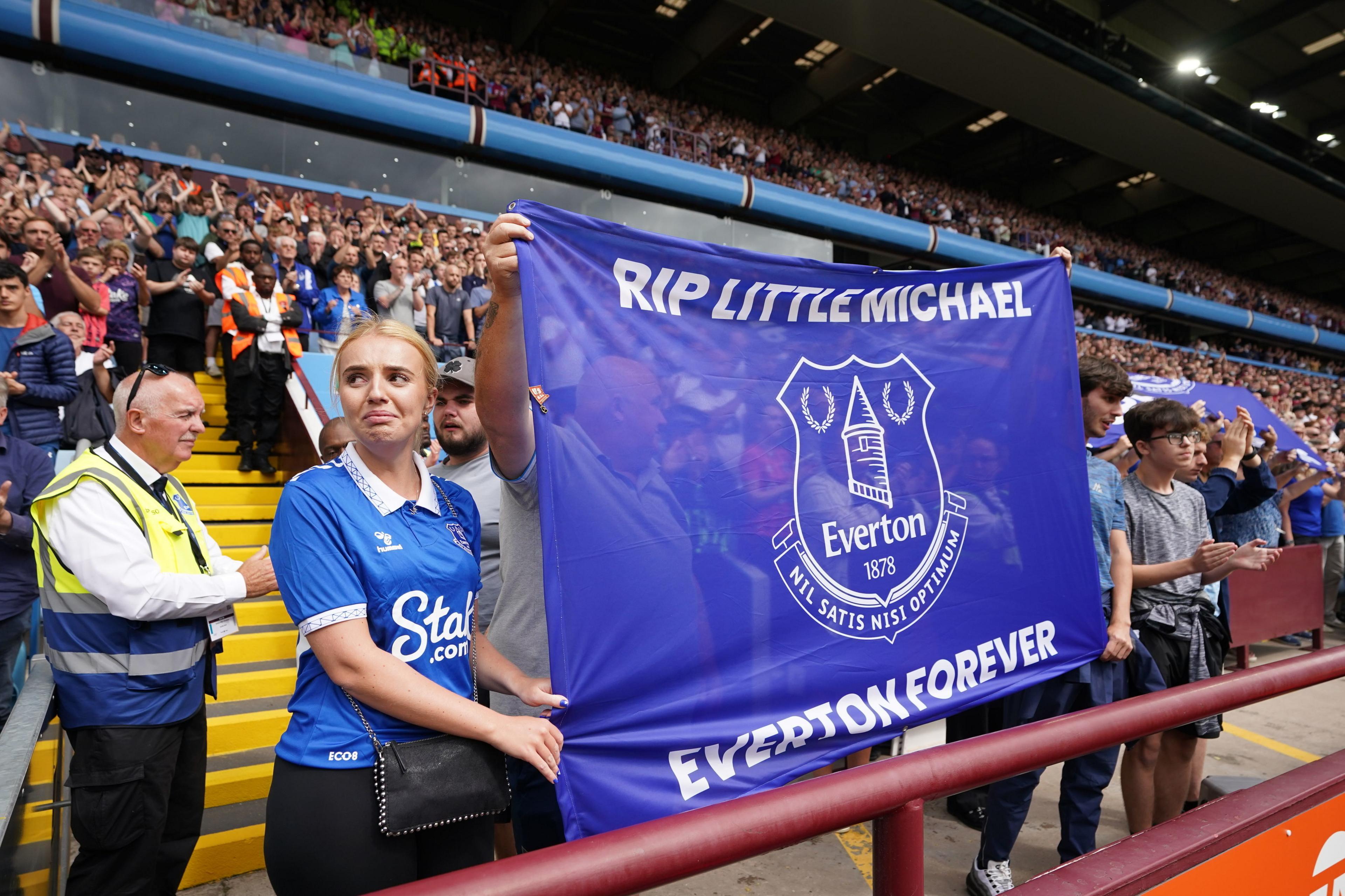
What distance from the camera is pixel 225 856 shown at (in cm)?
256

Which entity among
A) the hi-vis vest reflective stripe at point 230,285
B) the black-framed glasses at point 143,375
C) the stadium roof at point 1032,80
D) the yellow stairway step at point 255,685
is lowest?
the yellow stairway step at point 255,685

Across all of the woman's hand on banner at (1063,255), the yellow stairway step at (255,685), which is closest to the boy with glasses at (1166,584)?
the woman's hand on banner at (1063,255)

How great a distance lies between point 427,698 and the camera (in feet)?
3.58

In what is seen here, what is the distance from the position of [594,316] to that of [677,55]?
19866 millimetres

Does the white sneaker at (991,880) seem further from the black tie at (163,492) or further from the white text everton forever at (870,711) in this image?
the black tie at (163,492)

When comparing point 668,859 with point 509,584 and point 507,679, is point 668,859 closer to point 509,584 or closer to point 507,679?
point 507,679

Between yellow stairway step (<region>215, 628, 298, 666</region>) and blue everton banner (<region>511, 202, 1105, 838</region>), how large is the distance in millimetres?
2946

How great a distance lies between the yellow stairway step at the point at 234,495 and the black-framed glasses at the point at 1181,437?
16.9ft

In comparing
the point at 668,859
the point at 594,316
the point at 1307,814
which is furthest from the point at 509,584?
the point at 1307,814

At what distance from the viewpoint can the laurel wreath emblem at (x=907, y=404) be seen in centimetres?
188

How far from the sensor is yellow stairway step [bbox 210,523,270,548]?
4.64 metres

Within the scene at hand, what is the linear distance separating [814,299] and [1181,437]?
156 centimetres

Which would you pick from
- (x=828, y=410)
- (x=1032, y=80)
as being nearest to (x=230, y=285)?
(x=828, y=410)

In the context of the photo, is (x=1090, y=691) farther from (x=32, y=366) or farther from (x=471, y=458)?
(x=32, y=366)
